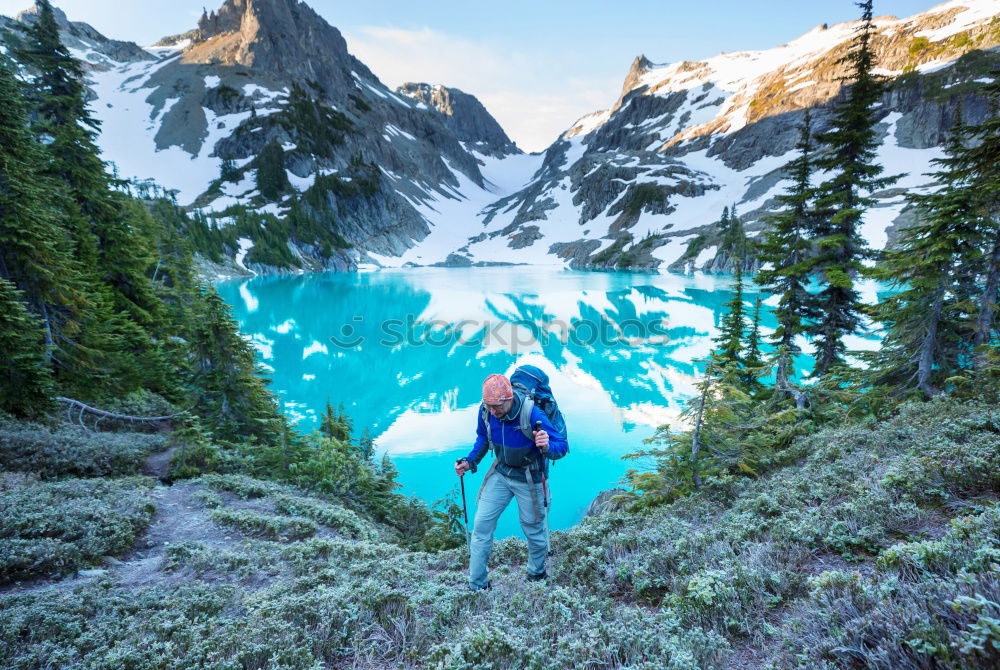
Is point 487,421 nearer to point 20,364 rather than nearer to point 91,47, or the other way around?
point 20,364

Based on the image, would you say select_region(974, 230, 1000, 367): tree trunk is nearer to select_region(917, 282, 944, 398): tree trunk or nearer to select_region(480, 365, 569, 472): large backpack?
select_region(917, 282, 944, 398): tree trunk

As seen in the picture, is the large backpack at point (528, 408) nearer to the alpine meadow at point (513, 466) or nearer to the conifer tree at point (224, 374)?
the alpine meadow at point (513, 466)

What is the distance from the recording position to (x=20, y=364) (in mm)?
9000

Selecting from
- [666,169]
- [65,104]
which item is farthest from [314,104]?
[65,104]

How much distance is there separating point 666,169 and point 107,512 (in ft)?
486

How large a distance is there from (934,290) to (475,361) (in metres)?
25.2

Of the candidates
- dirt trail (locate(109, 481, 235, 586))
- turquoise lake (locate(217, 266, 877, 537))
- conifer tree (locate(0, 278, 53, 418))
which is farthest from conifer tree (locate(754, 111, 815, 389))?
conifer tree (locate(0, 278, 53, 418))

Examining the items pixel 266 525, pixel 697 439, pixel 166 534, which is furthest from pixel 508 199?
pixel 166 534

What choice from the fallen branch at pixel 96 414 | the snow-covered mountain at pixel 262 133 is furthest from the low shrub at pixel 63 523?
the snow-covered mountain at pixel 262 133

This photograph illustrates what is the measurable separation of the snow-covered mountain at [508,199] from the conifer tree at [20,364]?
95.0 metres

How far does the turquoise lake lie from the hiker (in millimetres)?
5991

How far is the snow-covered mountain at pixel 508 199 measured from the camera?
10681 centimetres

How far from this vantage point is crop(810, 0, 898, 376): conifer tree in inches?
Answer: 484

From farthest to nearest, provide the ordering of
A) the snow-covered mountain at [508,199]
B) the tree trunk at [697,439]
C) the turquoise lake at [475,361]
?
the snow-covered mountain at [508,199]
the turquoise lake at [475,361]
the tree trunk at [697,439]
